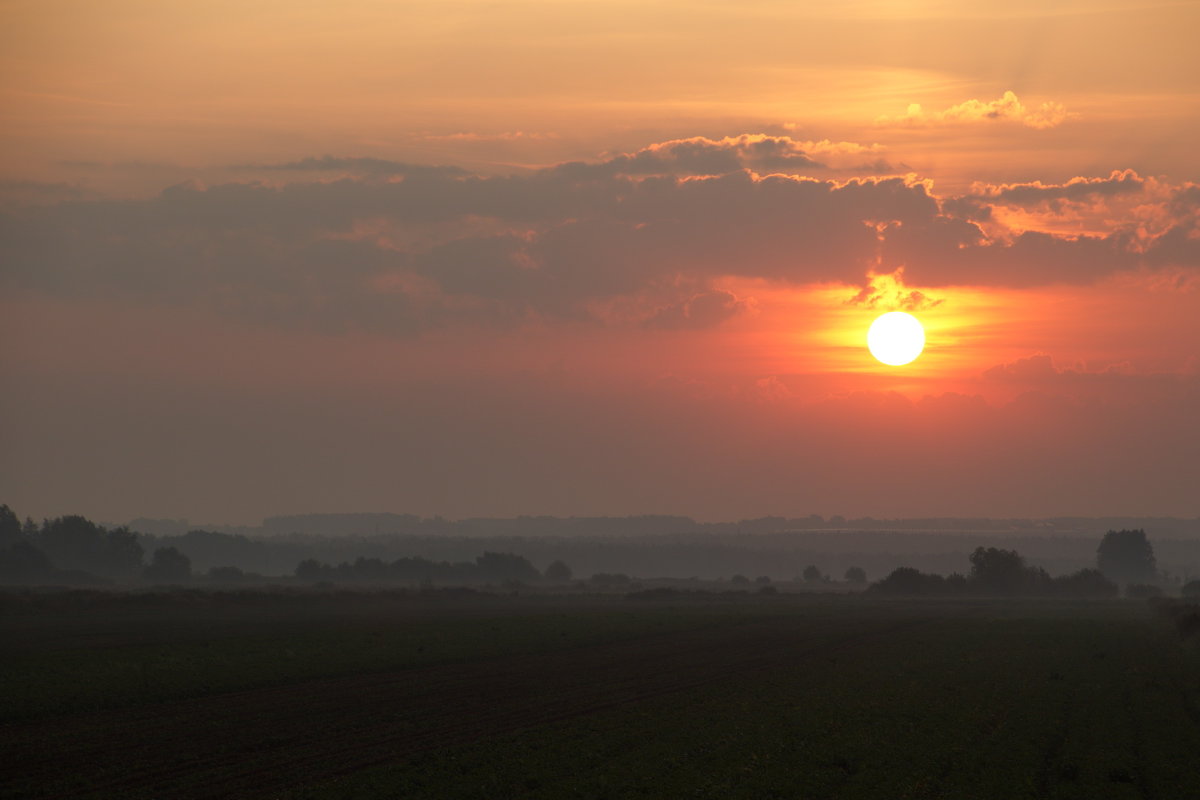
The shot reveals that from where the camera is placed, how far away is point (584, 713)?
142ft

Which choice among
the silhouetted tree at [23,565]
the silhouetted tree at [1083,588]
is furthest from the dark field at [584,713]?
the silhouetted tree at [1083,588]

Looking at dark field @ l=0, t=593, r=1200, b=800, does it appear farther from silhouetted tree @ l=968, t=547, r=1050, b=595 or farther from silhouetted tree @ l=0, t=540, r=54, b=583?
silhouetted tree @ l=0, t=540, r=54, b=583

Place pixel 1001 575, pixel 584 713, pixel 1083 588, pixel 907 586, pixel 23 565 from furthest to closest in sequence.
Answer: pixel 1083 588
pixel 1001 575
pixel 907 586
pixel 23 565
pixel 584 713

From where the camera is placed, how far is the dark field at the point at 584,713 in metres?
30.7

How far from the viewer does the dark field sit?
30688mm

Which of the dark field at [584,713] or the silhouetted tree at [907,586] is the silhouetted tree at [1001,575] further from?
the dark field at [584,713]

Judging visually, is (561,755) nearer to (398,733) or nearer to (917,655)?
(398,733)

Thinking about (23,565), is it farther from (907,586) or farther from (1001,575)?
(1001,575)

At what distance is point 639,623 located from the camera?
9694cm

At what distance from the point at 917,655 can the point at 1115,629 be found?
127 ft

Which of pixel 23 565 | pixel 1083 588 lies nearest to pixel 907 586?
pixel 1083 588

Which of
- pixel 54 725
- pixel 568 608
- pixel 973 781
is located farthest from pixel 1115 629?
pixel 54 725

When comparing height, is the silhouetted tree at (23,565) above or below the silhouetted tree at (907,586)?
above

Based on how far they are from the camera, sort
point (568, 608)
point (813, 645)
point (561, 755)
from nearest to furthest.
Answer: point (561, 755)
point (813, 645)
point (568, 608)
